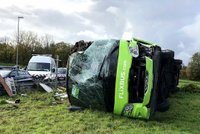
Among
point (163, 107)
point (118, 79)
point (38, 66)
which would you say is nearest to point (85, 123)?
point (118, 79)

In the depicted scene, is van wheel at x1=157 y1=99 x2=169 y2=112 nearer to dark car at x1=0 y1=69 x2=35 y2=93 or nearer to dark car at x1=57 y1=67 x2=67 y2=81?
dark car at x1=0 y1=69 x2=35 y2=93

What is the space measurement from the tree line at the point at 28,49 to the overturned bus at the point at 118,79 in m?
46.8

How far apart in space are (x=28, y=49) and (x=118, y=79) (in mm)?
51184

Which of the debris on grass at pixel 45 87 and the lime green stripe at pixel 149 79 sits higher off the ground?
the lime green stripe at pixel 149 79

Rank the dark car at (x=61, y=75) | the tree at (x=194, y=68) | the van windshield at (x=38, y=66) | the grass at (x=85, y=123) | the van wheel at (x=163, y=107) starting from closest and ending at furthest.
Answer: the grass at (x=85, y=123) → the van wheel at (x=163, y=107) → the dark car at (x=61, y=75) → the van windshield at (x=38, y=66) → the tree at (x=194, y=68)

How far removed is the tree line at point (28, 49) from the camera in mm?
56312

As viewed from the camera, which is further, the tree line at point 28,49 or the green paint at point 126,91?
the tree line at point 28,49

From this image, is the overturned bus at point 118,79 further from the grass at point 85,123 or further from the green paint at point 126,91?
the grass at point 85,123

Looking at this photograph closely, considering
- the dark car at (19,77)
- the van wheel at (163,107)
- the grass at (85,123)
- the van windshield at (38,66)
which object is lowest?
the grass at (85,123)

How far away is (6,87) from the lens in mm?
14070

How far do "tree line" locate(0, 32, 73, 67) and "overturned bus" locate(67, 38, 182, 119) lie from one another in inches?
1843

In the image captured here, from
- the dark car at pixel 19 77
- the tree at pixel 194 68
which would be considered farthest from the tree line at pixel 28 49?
the dark car at pixel 19 77

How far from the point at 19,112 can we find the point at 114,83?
8.65 ft

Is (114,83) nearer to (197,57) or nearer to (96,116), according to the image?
(96,116)
